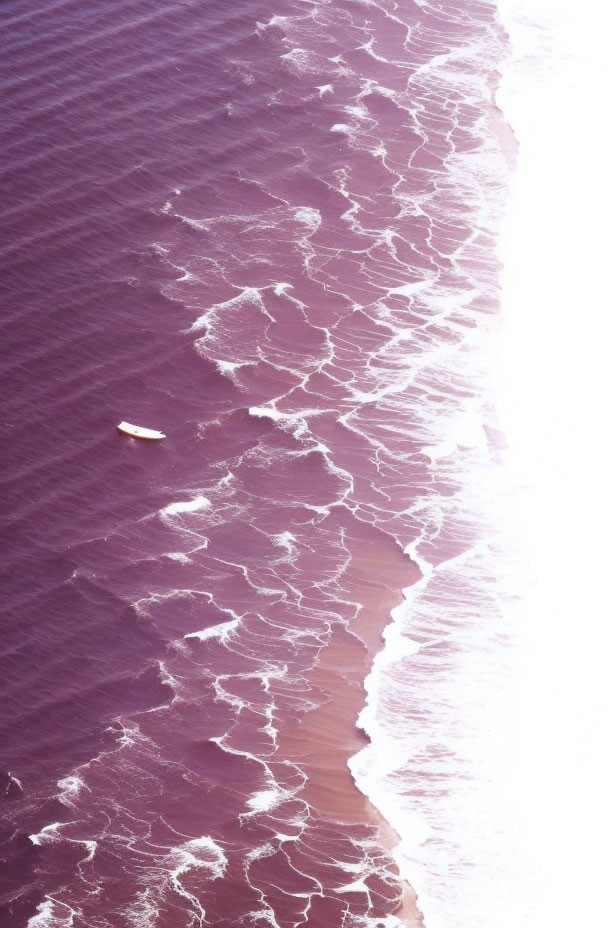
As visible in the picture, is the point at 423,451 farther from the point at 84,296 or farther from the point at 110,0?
the point at 110,0

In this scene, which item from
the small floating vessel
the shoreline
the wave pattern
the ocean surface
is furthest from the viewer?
the small floating vessel

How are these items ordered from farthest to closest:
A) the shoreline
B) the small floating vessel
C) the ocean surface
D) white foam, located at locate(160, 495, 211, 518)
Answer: the small floating vessel → white foam, located at locate(160, 495, 211, 518) → the shoreline → the ocean surface

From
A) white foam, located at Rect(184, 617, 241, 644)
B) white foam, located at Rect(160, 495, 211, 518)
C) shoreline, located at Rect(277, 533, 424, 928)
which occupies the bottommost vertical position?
shoreline, located at Rect(277, 533, 424, 928)

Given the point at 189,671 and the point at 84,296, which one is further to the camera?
the point at 84,296

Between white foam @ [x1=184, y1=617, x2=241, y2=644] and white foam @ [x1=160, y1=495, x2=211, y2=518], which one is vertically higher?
white foam @ [x1=160, y1=495, x2=211, y2=518]

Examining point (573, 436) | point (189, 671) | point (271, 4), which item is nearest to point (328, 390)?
point (573, 436)

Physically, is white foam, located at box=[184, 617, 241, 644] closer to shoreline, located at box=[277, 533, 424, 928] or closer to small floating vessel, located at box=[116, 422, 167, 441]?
shoreline, located at box=[277, 533, 424, 928]

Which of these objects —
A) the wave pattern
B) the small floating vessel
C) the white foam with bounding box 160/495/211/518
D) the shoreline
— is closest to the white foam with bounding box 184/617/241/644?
the wave pattern
